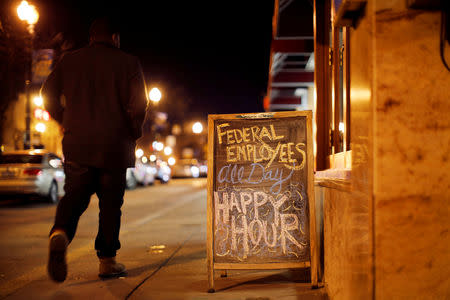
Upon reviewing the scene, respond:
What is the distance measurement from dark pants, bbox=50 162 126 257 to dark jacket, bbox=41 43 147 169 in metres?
0.10

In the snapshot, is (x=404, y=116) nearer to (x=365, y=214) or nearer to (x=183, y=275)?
(x=365, y=214)

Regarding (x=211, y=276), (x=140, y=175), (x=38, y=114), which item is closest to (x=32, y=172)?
(x=140, y=175)

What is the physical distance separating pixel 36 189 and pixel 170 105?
6126 centimetres

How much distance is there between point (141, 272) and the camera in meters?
4.82

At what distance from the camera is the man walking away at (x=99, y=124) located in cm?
414

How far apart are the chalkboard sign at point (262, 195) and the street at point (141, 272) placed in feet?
0.85

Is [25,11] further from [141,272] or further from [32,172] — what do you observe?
[141,272]

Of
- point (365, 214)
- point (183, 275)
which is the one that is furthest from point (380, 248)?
point (183, 275)

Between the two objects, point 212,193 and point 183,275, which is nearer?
point 212,193

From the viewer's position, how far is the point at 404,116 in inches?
103

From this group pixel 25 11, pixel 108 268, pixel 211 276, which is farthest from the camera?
pixel 25 11

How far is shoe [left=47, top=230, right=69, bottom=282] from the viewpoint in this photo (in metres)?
3.74

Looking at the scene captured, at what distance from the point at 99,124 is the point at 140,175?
62.2 ft

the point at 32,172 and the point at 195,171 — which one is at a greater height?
the point at 32,172
